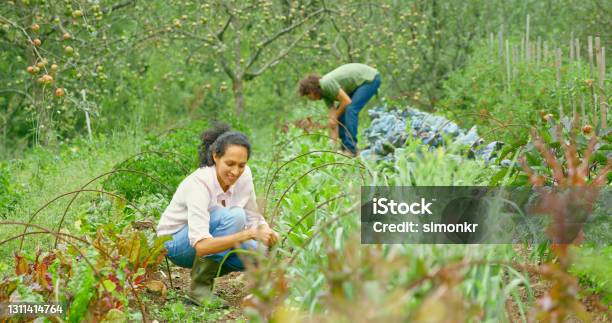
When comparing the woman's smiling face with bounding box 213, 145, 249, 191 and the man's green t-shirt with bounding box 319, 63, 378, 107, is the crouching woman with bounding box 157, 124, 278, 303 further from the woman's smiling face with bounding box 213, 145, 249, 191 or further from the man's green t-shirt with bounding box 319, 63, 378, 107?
the man's green t-shirt with bounding box 319, 63, 378, 107

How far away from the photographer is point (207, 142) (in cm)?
421

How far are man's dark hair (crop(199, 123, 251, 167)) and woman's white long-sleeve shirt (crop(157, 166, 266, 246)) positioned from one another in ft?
0.36

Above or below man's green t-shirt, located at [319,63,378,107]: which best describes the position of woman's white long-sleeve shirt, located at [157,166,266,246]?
below

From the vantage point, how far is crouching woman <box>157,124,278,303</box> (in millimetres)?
3840

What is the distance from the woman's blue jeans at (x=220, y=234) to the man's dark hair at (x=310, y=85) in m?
4.09

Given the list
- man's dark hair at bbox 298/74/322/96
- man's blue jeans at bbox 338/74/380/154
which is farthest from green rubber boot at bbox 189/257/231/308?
man's blue jeans at bbox 338/74/380/154

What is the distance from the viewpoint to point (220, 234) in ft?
13.2

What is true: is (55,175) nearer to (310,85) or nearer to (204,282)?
(310,85)

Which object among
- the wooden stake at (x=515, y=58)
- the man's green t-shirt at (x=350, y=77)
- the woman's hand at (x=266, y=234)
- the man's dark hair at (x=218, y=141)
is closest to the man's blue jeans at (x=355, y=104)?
the man's green t-shirt at (x=350, y=77)

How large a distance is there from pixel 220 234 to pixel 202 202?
236mm

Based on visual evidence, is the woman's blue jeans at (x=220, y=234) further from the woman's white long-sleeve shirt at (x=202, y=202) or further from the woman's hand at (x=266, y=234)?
the woman's hand at (x=266, y=234)

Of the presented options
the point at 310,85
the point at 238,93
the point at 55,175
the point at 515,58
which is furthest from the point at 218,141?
the point at 515,58

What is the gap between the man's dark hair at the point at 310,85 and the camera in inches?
316

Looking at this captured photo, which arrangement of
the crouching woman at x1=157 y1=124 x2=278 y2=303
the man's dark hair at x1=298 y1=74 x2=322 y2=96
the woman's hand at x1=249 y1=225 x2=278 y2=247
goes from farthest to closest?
1. the man's dark hair at x1=298 y1=74 x2=322 y2=96
2. the crouching woman at x1=157 y1=124 x2=278 y2=303
3. the woman's hand at x1=249 y1=225 x2=278 y2=247
